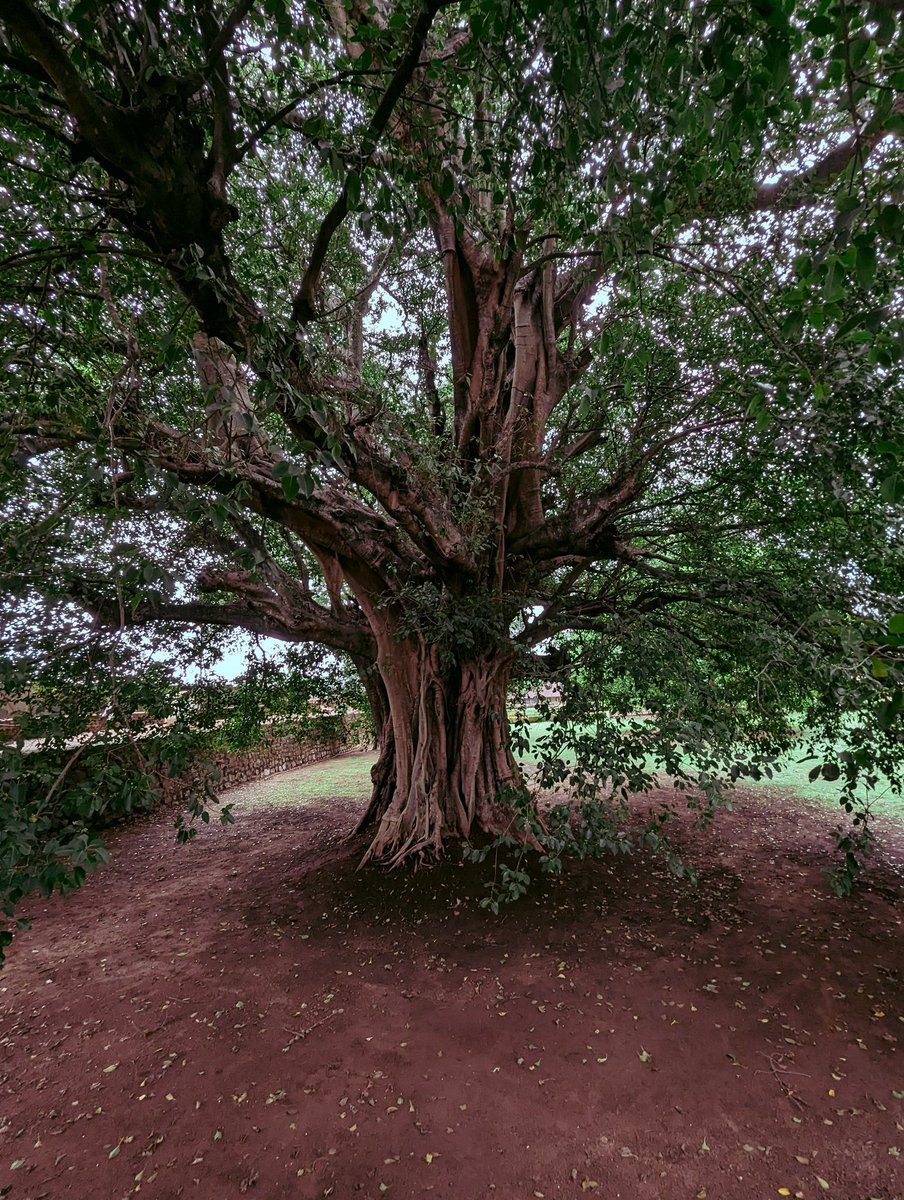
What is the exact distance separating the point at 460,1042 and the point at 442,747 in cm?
254

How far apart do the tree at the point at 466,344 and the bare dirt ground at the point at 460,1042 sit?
3.93 feet

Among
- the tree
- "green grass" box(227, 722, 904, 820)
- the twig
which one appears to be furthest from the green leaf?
"green grass" box(227, 722, 904, 820)

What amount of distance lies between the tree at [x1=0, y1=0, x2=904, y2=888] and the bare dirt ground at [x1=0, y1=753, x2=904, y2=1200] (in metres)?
1.20

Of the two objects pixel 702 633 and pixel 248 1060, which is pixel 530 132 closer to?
pixel 702 633

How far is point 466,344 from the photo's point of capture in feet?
14.1

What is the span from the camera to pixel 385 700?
629 centimetres

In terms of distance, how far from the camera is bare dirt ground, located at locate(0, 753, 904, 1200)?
83.8 inches

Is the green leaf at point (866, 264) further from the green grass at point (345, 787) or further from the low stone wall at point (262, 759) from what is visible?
the low stone wall at point (262, 759)

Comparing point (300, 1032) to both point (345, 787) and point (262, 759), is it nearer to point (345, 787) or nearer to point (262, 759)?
point (345, 787)

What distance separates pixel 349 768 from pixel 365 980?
8.90 meters

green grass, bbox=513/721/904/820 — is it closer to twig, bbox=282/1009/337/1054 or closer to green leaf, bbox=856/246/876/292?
twig, bbox=282/1009/337/1054

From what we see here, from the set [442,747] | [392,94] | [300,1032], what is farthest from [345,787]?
[392,94]

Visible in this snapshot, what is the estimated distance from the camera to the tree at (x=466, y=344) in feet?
5.00

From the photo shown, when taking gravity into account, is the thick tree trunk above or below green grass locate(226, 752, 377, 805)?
above
